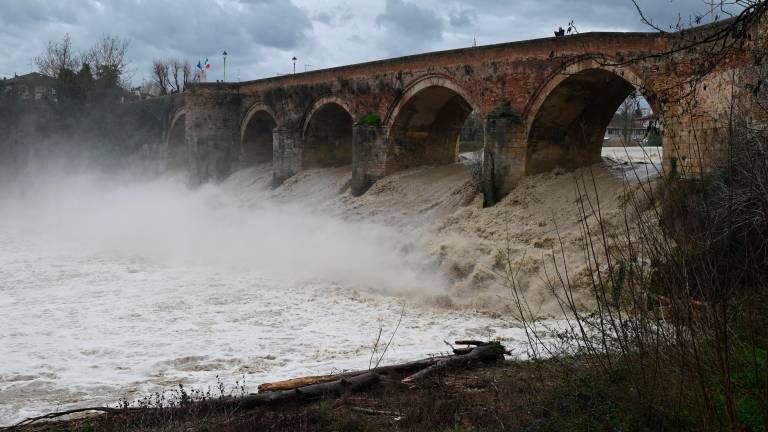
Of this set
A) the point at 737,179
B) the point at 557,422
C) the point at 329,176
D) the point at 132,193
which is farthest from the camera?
the point at 132,193

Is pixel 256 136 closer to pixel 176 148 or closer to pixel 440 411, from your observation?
pixel 176 148

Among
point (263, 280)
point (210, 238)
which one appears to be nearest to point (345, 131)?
point (210, 238)

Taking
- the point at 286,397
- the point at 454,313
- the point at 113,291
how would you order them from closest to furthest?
the point at 286,397 → the point at 454,313 → the point at 113,291

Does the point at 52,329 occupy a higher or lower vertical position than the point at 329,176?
lower

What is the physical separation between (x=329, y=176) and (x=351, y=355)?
14275 millimetres

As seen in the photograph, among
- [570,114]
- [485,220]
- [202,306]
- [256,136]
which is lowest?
[202,306]

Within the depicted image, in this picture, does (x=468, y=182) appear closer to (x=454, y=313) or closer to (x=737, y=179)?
(x=454, y=313)

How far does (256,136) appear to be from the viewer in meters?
27.9

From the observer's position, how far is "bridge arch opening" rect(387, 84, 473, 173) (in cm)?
1822

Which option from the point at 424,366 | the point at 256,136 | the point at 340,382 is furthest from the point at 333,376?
the point at 256,136

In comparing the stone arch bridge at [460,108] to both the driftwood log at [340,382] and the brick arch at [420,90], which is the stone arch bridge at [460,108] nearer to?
A: the brick arch at [420,90]

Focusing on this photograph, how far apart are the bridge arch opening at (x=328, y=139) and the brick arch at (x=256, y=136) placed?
357 cm

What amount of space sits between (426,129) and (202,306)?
32.0 feet

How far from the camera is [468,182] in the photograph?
629 inches
